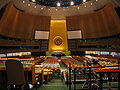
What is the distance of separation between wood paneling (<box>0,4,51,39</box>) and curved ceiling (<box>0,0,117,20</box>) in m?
0.85

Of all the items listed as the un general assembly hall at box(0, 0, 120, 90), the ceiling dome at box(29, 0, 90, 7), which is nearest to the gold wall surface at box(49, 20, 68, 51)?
the un general assembly hall at box(0, 0, 120, 90)

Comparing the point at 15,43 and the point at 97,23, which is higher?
the point at 97,23

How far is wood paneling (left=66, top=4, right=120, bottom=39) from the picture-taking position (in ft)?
62.5

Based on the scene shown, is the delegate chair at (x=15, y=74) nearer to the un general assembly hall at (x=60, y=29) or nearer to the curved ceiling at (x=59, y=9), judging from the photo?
the un general assembly hall at (x=60, y=29)

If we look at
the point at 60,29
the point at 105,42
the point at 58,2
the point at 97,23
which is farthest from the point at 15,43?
the point at 105,42

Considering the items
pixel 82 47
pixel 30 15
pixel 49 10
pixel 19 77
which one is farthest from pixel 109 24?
pixel 19 77

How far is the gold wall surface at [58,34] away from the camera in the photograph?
29375mm

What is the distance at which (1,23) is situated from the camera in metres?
16.9

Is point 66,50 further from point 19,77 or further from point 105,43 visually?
point 19,77

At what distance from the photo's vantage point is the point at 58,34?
29.5m

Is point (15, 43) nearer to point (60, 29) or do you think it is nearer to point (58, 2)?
point (58, 2)

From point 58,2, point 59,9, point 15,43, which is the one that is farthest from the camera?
point 59,9

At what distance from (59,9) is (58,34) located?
6.37 metres

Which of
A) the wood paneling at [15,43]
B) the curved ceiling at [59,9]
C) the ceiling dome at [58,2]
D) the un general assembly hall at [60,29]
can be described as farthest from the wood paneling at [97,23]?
the wood paneling at [15,43]
